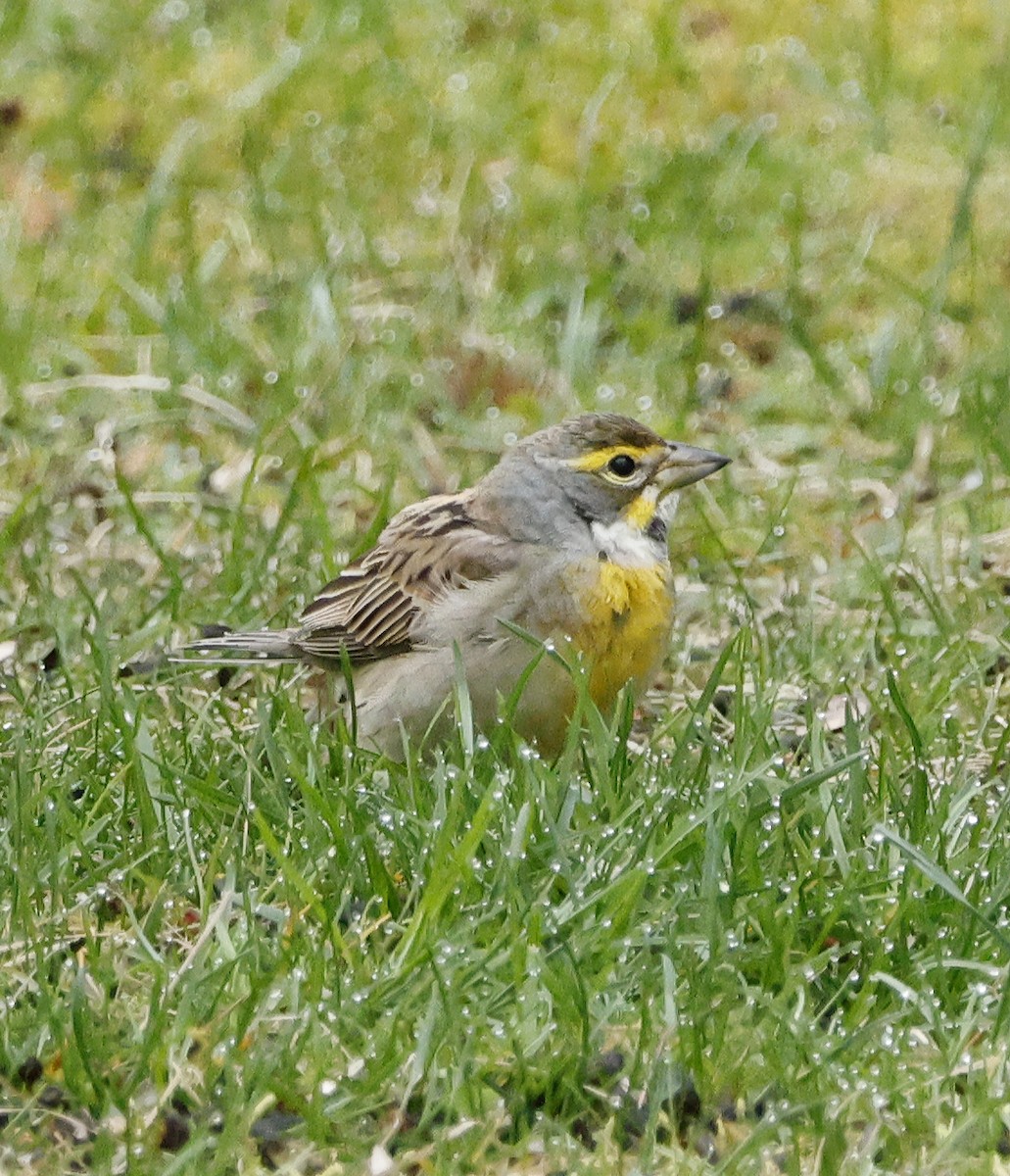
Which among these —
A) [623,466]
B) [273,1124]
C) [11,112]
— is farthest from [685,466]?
[11,112]

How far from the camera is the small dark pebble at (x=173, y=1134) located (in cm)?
378

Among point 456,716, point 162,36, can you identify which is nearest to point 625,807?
point 456,716

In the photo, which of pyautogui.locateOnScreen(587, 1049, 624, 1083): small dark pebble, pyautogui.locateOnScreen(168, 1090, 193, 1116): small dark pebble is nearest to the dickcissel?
pyautogui.locateOnScreen(587, 1049, 624, 1083): small dark pebble

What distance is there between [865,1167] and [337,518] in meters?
4.12

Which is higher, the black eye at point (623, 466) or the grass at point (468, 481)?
the black eye at point (623, 466)

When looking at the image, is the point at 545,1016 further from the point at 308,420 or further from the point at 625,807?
the point at 308,420

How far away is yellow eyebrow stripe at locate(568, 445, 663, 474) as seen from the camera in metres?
5.83

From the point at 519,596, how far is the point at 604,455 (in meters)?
0.57

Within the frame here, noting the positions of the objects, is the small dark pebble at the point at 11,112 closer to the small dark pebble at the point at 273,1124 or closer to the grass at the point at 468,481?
the grass at the point at 468,481

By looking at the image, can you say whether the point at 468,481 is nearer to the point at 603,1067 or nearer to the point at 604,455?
the point at 604,455

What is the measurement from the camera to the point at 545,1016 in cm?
401

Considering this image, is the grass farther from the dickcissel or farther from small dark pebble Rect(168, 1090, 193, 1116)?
the dickcissel

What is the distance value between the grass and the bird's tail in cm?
14

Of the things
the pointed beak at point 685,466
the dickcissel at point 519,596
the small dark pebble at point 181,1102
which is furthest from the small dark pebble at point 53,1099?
the pointed beak at point 685,466
